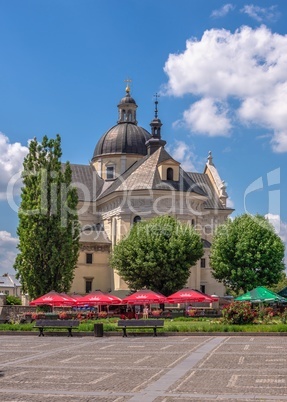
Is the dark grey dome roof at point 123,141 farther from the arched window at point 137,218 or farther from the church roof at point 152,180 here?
the arched window at point 137,218

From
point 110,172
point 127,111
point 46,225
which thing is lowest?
point 46,225

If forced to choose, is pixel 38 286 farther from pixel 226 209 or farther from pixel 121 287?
pixel 226 209

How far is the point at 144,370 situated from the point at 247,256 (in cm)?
4824

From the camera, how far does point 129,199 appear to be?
7638 centimetres

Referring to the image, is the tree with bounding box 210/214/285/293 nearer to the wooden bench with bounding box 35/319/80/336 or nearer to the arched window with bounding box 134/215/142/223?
the arched window with bounding box 134/215/142/223

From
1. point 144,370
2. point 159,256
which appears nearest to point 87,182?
point 159,256

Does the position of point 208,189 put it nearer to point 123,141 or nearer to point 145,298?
point 123,141

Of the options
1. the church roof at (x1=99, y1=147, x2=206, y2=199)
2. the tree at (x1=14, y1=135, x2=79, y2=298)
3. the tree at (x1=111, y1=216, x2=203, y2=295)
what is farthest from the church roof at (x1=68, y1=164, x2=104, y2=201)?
the tree at (x1=14, y1=135, x2=79, y2=298)

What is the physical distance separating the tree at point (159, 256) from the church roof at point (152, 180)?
10.6 meters

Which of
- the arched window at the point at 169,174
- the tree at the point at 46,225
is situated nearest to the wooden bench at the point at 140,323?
the tree at the point at 46,225

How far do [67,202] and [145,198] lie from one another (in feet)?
65.2

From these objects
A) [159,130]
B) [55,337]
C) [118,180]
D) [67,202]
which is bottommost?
[55,337]

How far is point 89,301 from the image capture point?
4731cm

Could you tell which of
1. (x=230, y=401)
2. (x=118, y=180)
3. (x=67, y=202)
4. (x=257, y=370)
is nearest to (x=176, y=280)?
(x=67, y=202)
